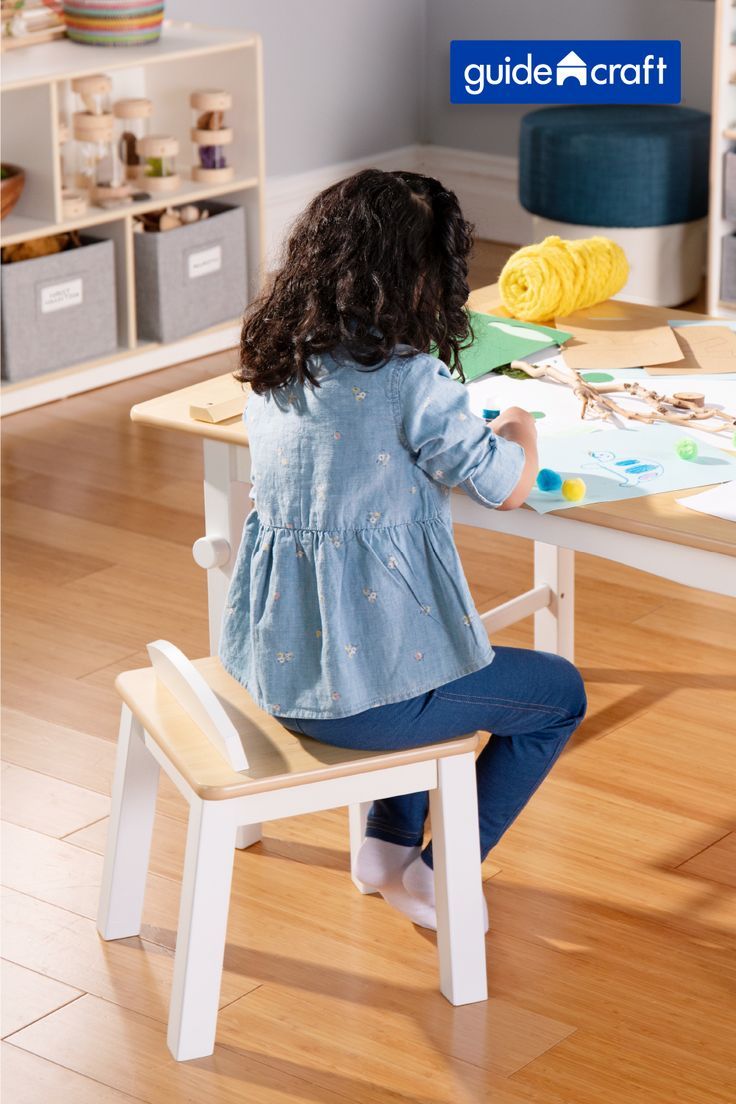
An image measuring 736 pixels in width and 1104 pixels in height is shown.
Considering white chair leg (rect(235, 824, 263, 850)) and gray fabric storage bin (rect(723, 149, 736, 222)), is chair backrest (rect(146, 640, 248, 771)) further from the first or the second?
gray fabric storage bin (rect(723, 149, 736, 222))

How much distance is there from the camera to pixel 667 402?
1.98 m

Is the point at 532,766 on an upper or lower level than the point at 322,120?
lower

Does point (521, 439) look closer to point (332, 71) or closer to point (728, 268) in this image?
point (728, 268)

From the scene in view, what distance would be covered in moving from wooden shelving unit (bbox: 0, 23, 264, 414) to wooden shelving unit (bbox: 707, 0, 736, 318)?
1208 mm

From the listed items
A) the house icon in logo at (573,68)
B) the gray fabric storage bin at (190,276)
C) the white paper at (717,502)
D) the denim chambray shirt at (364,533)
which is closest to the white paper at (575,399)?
the white paper at (717,502)

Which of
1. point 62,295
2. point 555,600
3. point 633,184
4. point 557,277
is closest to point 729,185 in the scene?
point 633,184

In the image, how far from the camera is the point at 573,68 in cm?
512

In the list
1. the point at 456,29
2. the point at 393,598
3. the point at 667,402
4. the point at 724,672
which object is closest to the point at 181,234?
the point at 456,29

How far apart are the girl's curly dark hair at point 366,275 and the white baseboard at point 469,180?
3484 millimetres

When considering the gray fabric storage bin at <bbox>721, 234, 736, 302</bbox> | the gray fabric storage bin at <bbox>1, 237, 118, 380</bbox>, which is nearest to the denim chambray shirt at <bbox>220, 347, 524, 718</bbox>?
the gray fabric storage bin at <bbox>1, 237, 118, 380</bbox>

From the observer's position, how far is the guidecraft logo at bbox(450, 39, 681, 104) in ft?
16.2

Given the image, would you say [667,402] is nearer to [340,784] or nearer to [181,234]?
[340,784]

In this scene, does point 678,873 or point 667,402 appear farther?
point 678,873

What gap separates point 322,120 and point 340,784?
3800 mm
